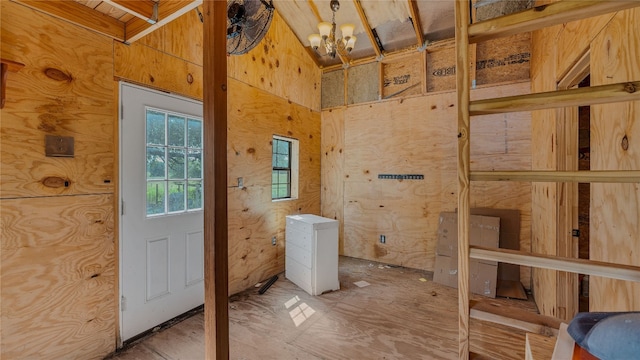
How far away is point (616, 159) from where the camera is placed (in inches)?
46.0

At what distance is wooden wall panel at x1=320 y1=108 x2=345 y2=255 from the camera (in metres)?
4.39

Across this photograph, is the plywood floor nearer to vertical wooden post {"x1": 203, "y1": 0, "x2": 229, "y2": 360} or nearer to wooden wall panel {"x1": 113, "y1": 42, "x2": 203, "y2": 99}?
vertical wooden post {"x1": 203, "y1": 0, "x2": 229, "y2": 360}

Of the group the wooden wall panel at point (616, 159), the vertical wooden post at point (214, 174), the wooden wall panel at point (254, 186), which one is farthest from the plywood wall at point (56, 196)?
the wooden wall panel at point (616, 159)

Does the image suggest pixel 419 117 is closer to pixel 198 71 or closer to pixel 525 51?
pixel 525 51

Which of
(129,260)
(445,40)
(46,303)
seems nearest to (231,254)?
(129,260)

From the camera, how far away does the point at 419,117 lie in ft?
12.3

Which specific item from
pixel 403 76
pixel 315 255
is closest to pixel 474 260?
pixel 315 255

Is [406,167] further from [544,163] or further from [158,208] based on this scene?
[158,208]

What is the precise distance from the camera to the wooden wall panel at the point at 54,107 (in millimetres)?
1559

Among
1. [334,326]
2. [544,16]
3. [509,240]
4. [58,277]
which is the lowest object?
[334,326]

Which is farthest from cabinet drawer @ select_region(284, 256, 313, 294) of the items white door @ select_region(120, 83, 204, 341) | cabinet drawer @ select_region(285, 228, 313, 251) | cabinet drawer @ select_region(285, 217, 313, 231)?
white door @ select_region(120, 83, 204, 341)

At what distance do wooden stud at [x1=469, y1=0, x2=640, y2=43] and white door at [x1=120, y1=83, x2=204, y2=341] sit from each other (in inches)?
93.2

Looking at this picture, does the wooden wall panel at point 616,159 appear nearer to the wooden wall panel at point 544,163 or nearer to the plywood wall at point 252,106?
the wooden wall panel at point 544,163

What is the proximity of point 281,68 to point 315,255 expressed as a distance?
260cm
